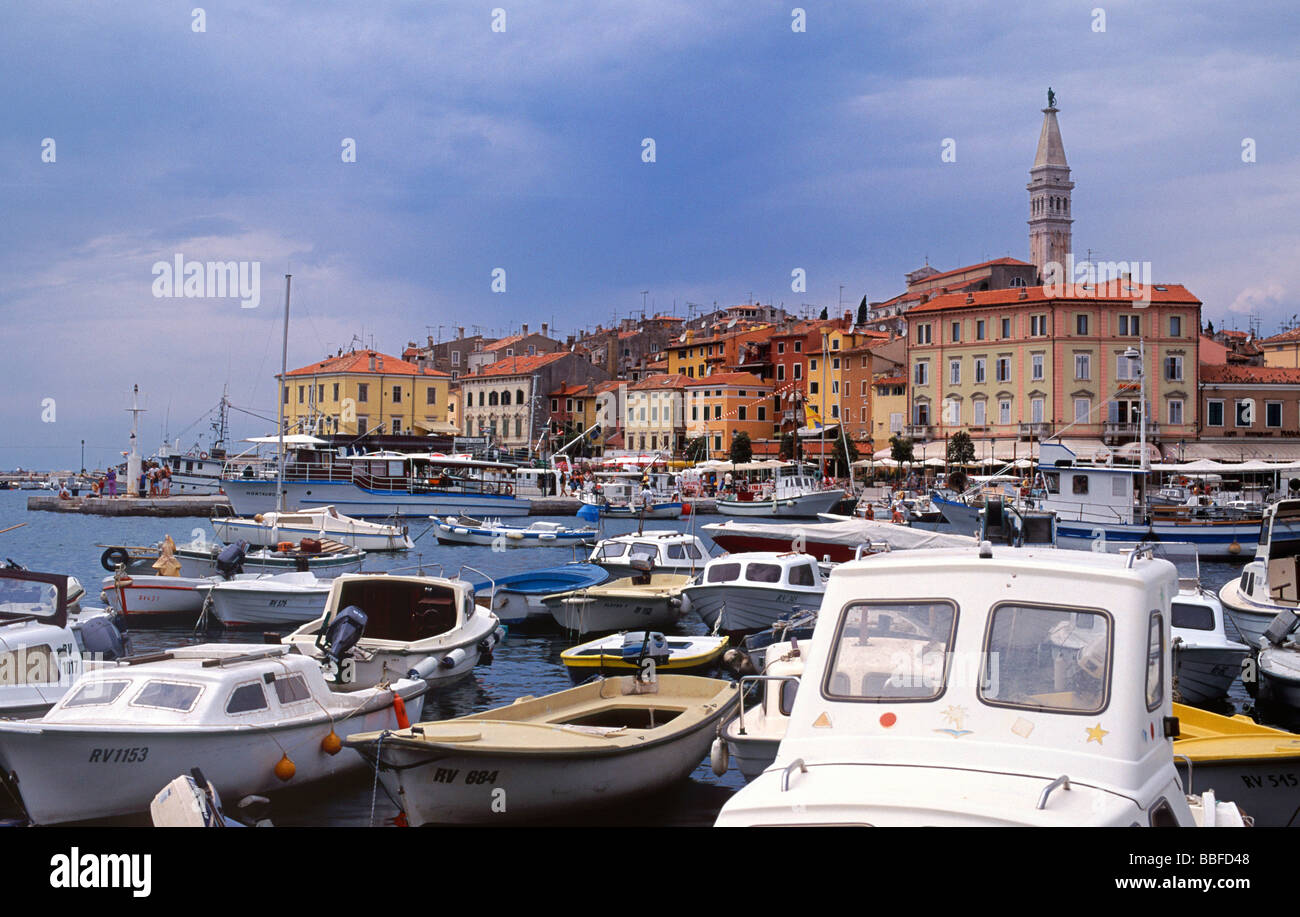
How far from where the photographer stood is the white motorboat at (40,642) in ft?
37.7

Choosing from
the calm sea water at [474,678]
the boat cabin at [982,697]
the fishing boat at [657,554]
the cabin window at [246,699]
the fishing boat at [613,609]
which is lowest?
the calm sea water at [474,678]

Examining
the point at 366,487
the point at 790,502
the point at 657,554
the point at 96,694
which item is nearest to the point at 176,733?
the point at 96,694

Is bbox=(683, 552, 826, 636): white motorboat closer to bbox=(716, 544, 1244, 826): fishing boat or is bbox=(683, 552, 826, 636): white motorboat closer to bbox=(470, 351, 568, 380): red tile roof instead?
bbox=(716, 544, 1244, 826): fishing boat

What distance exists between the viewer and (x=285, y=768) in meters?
10.3

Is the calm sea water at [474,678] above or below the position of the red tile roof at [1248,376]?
below

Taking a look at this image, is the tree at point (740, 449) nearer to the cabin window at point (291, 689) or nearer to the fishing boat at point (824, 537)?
the fishing boat at point (824, 537)

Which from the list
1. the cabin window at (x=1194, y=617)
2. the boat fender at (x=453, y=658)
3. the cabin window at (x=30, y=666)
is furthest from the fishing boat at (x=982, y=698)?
the cabin window at (x=1194, y=617)

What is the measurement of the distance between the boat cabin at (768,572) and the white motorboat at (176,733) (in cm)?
1012

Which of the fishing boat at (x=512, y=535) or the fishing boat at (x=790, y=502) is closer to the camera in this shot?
the fishing boat at (x=512, y=535)

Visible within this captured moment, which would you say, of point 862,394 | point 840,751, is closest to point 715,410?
point 862,394

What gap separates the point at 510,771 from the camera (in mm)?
9047
